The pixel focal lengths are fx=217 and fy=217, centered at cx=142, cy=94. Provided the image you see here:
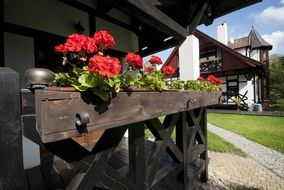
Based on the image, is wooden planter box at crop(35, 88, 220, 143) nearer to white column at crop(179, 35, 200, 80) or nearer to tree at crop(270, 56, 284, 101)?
white column at crop(179, 35, 200, 80)

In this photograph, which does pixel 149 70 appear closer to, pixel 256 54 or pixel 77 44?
pixel 77 44

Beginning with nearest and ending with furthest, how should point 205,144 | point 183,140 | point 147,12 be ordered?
point 183,140 → point 147,12 → point 205,144

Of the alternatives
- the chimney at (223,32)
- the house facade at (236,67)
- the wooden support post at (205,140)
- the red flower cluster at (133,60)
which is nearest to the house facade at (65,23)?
the red flower cluster at (133,60)

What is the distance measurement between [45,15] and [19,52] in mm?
944

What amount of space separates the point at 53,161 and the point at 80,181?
2.01 meters

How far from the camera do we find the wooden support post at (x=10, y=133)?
98 centimetres

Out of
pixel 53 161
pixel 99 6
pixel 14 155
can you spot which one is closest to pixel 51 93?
pixel 14 155

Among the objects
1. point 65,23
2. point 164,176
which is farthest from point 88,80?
point 65,23

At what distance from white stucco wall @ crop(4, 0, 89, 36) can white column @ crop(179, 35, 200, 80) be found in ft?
7.99

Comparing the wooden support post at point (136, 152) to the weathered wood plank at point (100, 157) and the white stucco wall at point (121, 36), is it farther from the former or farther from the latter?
the white stucco wall at point (121, 36)

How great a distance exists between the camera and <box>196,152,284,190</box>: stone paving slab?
4141 mm

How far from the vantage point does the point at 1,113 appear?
3.21 feet

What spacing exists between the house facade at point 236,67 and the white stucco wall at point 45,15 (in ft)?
48.7

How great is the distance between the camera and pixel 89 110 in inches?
49.8
